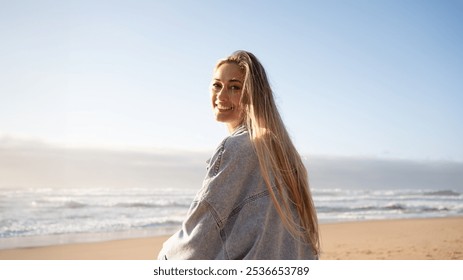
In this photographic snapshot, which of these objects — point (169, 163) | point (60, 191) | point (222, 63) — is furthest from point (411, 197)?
point (222, 63)

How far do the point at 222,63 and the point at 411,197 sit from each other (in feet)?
45.6

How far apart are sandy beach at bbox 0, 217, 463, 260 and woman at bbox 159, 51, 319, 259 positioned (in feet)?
15.0

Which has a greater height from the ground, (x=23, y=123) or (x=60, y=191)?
(x=23, y=123)

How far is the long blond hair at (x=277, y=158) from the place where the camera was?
1666mm

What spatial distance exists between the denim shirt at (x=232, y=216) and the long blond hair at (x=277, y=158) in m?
0.03

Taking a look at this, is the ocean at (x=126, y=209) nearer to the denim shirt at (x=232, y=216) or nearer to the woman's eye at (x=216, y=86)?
the woman's eye at (x=216, y=86)

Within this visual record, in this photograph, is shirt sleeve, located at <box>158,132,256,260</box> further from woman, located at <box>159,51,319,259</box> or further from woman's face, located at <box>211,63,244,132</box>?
woman's face, located at <box>211,63,244,132</box>

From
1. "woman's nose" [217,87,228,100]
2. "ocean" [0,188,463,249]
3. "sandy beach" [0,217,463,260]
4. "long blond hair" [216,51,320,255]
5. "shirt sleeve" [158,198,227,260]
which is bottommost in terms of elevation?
"ocean" [0,188,463,249]

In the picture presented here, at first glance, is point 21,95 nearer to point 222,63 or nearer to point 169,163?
point 169,163

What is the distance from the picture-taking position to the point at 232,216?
1.63 metres

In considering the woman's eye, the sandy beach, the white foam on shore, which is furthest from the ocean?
the woman's eye

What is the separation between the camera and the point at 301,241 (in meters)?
1.78

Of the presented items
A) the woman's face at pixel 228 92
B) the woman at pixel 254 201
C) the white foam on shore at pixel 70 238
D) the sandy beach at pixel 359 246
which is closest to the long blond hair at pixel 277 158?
the woman at pixel 254 201

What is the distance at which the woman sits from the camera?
1.59 meters
